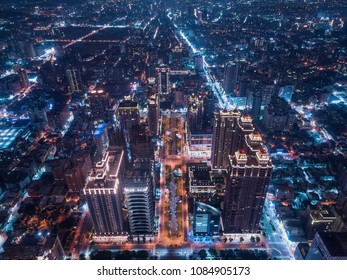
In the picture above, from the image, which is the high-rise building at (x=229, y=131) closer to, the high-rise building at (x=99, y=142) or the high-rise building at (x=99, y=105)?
the high-rise building at (x=99, y=142)

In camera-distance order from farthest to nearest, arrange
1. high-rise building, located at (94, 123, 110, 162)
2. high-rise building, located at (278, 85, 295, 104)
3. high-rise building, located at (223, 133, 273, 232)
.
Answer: high-rise building, located at (278, 85, 295, 104) → high-rise building, located at (94, 123, 110, 162) → high-rise building, located at (223, 133, 273, 232)

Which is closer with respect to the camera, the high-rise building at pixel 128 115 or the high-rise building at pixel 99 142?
the high-rise building at pixel 128 115

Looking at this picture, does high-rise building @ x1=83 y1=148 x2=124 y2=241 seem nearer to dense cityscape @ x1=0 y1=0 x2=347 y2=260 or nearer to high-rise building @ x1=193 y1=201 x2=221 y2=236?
dense cityscape @ x1=0 y1=0 x2=347 y2=260

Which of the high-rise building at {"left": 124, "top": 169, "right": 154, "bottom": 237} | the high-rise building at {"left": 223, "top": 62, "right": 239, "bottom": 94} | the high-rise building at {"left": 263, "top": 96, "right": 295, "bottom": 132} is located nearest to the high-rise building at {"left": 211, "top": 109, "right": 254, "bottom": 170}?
the high-rise building at {"left": 263, "top": 96, "right": 295, "bottom": 132}

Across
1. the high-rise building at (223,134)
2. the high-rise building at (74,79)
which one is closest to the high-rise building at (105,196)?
the high-rise building at (223,134)

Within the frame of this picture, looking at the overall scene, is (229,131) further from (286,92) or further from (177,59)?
(177,59)
